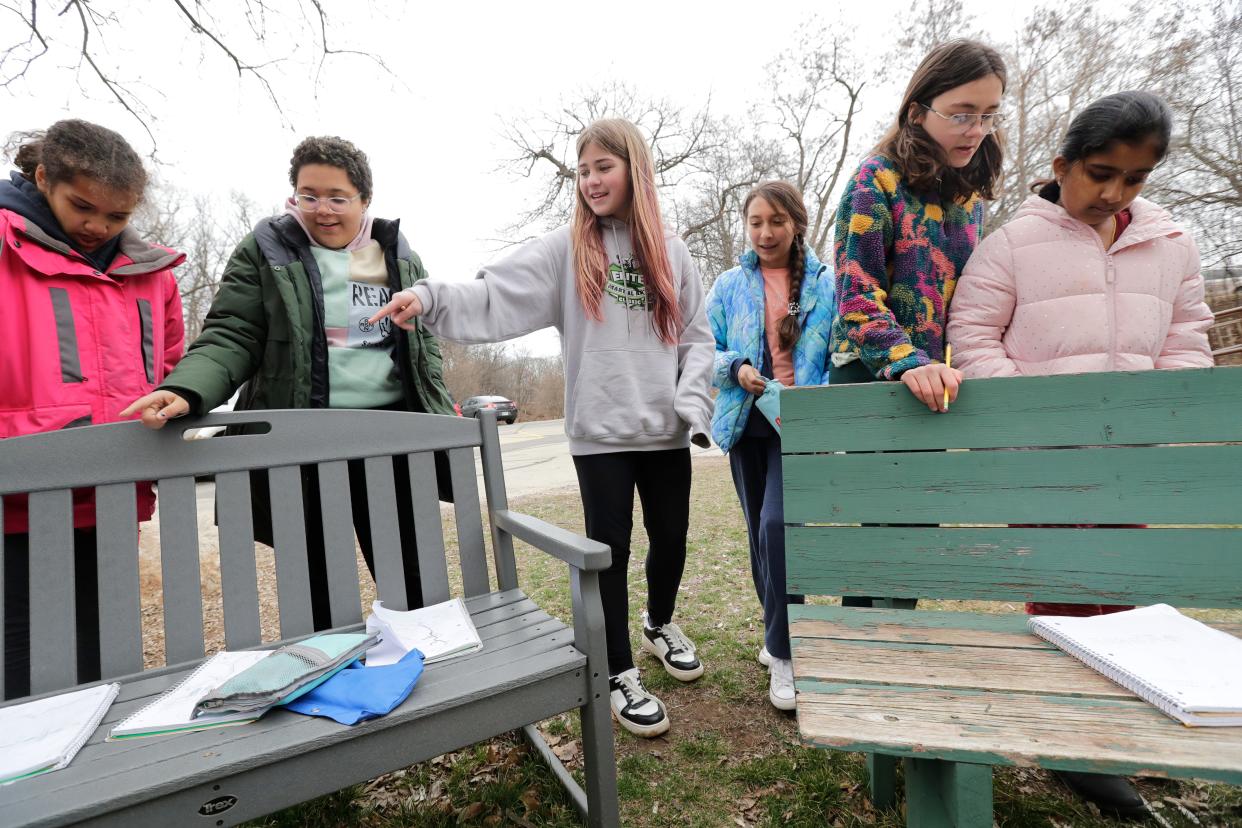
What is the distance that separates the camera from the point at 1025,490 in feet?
5.23

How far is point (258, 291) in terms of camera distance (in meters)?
1.91

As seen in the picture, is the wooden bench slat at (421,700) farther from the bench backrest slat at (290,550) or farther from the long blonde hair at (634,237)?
the long blonde hair at (634,237)

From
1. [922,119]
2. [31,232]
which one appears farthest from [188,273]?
[922,119]

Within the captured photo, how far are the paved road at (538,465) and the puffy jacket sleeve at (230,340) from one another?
359 cm

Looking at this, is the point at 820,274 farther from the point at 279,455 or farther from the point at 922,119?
the point at 279,455

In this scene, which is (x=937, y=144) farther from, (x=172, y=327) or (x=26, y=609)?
(x=26, y=609)

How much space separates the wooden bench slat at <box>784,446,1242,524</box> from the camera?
150 centimetres

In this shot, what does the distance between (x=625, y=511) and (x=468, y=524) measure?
558 millimetres

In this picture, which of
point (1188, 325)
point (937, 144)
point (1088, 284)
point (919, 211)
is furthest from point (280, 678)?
point (1188, 325)

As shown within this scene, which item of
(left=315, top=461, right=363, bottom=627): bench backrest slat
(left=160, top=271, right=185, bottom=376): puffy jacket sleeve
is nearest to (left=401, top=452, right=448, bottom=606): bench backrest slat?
(left=315, top=461, right=363, bottom=627): bench backrest slat

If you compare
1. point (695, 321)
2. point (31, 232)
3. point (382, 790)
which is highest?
point (31, 232)

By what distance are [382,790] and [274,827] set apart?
1.03 feet

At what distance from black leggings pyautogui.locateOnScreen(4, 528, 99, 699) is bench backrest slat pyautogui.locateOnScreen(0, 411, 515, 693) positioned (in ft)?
0.16

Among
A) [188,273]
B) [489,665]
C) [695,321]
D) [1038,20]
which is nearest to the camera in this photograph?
[489,665]
